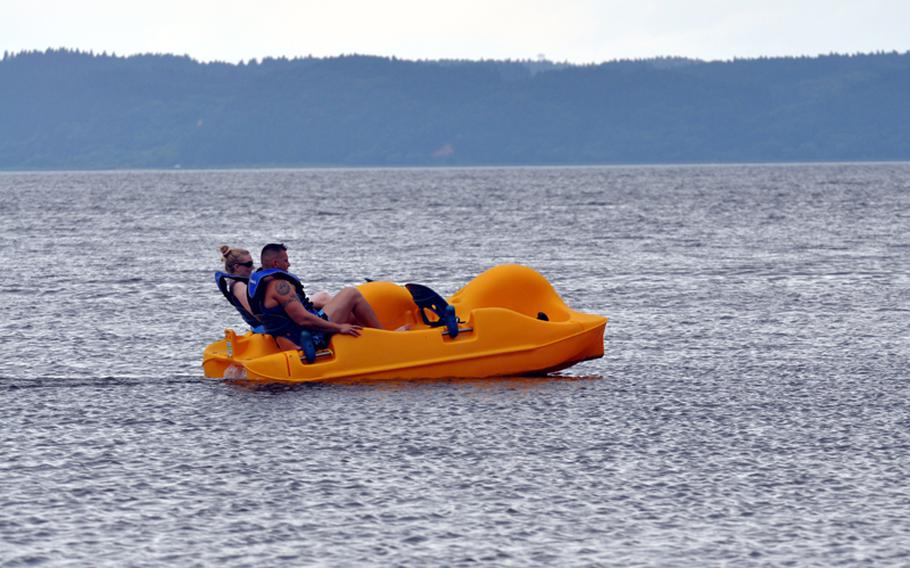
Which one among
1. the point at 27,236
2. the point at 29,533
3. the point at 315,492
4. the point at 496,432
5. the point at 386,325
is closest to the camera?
the point at 29,533

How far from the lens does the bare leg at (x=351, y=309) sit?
15.8m

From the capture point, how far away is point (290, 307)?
50.5ft

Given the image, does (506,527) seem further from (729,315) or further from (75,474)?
(729,315)

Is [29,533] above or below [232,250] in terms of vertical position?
below

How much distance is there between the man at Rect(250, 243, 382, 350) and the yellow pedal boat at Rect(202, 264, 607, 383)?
164 mm

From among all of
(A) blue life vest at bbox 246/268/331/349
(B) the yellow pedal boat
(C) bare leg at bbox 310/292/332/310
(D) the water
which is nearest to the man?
(A) blue life vest at bbox 246/268/331/349

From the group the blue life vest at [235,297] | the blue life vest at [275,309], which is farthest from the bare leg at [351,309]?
the blue life vest at [235,297]

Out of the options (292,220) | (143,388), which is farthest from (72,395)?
(292,220)

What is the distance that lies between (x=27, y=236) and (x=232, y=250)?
39550 millimetres

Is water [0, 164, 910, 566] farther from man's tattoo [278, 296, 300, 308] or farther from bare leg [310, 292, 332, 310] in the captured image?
bare leg [310, 292, 332, 310]

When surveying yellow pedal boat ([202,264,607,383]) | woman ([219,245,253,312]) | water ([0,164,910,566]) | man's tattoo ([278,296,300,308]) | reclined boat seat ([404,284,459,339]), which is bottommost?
water ([0,164,910,566])

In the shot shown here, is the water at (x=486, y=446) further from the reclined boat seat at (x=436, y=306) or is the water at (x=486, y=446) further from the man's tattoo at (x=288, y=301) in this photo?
the man's tattoo at (x=288, y=301)

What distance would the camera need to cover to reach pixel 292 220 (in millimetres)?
73188

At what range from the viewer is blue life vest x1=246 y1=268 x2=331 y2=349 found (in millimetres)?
15523
